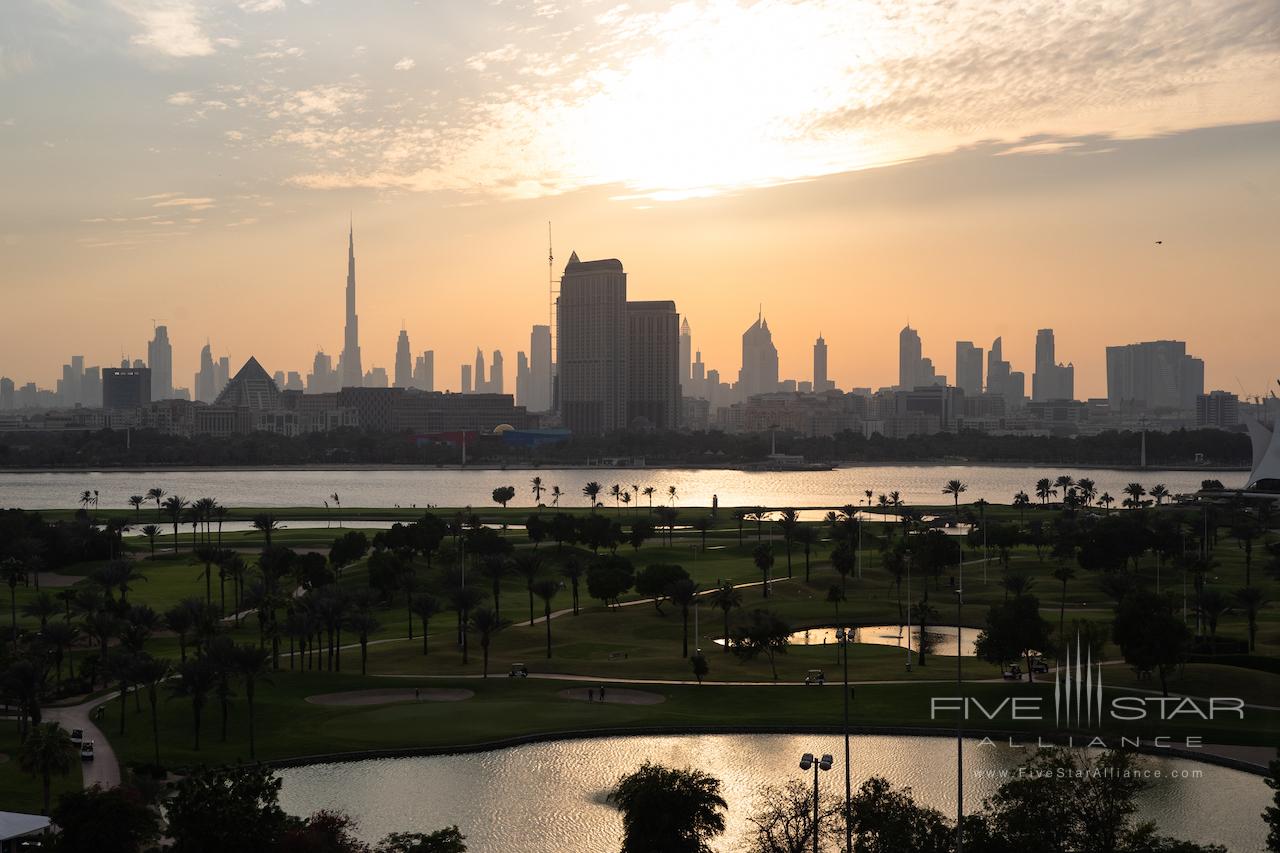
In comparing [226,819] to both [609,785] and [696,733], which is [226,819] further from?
[696,733]

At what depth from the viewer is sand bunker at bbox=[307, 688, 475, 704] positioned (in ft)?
176

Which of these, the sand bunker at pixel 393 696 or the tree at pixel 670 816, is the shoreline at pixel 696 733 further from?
the tree at pixel 670 816

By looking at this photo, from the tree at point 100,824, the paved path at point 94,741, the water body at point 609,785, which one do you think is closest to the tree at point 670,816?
the water body at point 609,785

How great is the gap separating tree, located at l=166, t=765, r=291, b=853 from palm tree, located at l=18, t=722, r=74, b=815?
7.66m

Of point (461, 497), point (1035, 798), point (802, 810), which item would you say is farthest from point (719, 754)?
point (461, 497)

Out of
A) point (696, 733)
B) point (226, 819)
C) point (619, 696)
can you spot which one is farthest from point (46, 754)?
point (619, 696)

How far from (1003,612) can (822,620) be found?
21.4m

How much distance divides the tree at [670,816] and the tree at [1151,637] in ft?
82.4

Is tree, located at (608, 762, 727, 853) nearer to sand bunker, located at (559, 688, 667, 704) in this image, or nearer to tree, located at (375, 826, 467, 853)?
tree, located at (375, 826, 467, 853)

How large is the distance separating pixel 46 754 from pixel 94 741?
986 cm

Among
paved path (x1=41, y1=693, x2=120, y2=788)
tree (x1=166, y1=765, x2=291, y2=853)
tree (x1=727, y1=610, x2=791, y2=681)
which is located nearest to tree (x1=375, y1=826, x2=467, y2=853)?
tree (x1=166, y1=765, x2=291, y2=853)

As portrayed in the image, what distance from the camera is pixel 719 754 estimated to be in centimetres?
4525

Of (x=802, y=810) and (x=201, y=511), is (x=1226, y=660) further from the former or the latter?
(x=201, y=511)

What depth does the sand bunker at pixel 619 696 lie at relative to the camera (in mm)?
53400
